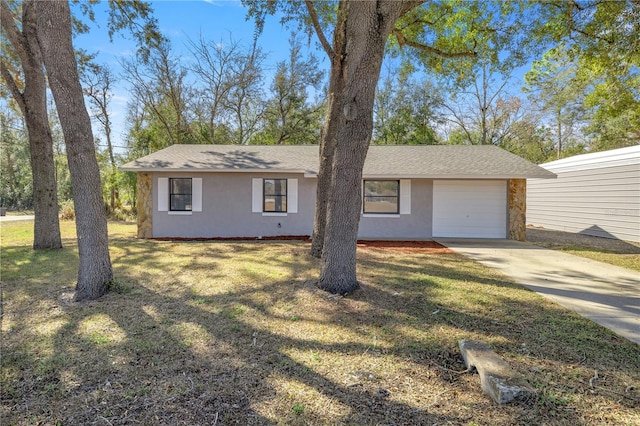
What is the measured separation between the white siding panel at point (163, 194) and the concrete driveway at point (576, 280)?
9.26 m

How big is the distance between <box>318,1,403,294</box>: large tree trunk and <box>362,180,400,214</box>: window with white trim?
6.68 m

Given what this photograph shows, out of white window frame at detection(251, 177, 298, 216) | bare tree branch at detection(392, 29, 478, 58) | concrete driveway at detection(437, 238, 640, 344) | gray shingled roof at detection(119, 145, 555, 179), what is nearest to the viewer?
concrete driveway at detection(437, 238, 640, 344)

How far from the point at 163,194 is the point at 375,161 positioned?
24.5 ft

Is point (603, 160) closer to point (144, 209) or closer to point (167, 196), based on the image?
point (167, 196)

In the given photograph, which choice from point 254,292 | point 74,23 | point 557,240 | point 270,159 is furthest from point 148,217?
point 557,240

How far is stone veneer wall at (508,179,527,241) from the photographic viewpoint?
10781 millimetres

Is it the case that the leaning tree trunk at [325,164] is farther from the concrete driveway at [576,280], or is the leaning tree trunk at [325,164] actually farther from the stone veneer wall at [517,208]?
the stone veneer wall at [517,208]

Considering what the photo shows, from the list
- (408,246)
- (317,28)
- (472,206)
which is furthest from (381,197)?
(317,28)

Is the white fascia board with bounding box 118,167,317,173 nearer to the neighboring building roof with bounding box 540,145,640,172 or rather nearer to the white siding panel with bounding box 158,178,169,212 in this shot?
the white siding panel with bounding box 158,178,169,212

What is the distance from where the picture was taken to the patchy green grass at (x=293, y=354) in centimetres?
235

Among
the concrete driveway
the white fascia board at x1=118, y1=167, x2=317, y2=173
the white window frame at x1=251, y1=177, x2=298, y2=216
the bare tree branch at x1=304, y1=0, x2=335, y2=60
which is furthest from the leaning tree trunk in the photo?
the white window frame at x1=251, y1=177, x2=298, y2=216

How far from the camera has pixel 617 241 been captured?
35.7 feet

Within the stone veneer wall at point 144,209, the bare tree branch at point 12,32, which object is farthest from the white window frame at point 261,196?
the bare tree branch at point 12,32

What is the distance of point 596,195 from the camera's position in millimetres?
11945
